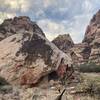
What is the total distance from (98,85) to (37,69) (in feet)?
11.3

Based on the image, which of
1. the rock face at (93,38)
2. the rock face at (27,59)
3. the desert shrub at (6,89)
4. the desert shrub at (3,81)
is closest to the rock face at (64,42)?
the rock face at (93,38)

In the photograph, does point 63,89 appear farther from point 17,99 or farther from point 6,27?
point 6,27

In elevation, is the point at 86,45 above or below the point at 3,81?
above

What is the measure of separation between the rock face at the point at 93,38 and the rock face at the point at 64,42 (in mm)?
4826

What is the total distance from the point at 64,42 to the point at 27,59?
69.5m

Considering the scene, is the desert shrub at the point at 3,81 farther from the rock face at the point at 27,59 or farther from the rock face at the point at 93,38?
the rock face at the point at 93,38

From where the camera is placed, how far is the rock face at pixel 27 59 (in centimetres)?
1792

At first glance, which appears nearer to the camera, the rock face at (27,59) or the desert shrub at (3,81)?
the desert shrub at (3,81)

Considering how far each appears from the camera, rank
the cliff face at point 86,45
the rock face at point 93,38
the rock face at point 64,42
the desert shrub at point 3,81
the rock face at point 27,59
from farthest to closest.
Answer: the rock face at point 64,42 < the cliff face at point 86,45 < the rock face at point 93,38 < the rock face at point 27,59 < the desert shrub at point 3,81

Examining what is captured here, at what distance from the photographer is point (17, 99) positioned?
1634cm

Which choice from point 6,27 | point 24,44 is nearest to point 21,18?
point 6,27

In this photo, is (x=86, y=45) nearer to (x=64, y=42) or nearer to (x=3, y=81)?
(x=64, y=42)

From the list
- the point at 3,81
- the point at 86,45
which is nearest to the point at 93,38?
the point at 86,45

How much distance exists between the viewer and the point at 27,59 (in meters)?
18.5
